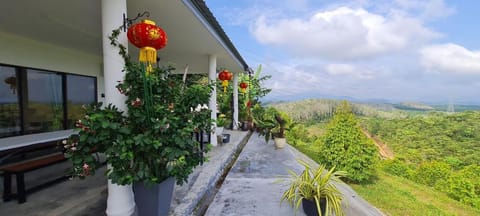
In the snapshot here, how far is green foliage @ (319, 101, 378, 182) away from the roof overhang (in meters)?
3.88

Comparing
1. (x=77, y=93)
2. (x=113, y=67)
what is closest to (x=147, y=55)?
(x=113, y=67)

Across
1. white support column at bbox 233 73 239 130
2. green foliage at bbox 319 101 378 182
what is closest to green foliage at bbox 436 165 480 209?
green foliage at bbox 319 101 378 182

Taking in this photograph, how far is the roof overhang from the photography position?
9.11 feet

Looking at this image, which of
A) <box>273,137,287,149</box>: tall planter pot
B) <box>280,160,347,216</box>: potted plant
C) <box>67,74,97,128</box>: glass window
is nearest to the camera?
<box>280,160,347,216</box>: potted plant

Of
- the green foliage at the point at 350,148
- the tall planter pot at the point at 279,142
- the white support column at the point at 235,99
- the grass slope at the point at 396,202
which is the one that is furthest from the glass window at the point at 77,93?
the grass slope at the point at 396,202

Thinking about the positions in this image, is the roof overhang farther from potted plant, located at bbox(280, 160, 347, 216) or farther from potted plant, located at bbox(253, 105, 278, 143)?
potted plant, located at bbox(253, 105, 278, 143)

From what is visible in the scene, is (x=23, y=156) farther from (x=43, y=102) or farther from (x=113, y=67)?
(x=113, y=67)

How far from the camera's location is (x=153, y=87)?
7.04ft

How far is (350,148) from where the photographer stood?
6172 mm

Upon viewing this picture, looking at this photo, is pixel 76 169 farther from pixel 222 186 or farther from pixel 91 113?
pixel 222 186

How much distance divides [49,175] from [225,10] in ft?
31.1

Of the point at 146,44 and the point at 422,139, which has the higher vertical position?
the point at 146,44

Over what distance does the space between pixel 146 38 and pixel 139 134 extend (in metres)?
0.86

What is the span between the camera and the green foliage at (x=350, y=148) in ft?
20.2
